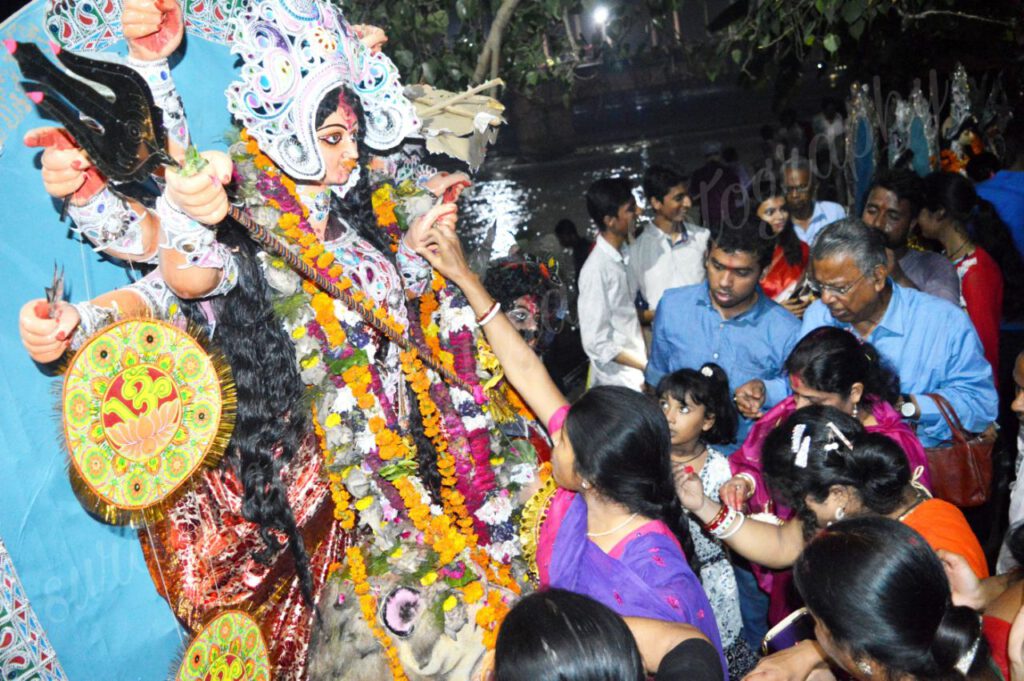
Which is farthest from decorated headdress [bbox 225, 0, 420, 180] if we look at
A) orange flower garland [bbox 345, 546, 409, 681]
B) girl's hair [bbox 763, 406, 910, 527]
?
girl's hair [bbox 763, 406, 910, 527]

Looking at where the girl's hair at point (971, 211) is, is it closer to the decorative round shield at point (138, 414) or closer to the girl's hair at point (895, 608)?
the girl's hair at point (895, 608)

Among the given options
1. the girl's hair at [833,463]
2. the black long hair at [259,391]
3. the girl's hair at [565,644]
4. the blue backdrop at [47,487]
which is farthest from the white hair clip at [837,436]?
the blue backdrop at [47,487]

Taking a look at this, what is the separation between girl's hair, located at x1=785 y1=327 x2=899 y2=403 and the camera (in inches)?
121

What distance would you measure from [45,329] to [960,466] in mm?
3066

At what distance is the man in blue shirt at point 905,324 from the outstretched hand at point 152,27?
8.08 feet

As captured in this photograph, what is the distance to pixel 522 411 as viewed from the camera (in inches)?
122

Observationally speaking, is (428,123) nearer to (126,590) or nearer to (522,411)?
(522,411)

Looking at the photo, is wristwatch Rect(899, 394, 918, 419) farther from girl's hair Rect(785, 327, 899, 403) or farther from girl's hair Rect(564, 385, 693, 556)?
girl's hair Rect(564, 385, 693, 556)

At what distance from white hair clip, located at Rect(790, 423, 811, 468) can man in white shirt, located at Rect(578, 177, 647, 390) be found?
2.01 meters

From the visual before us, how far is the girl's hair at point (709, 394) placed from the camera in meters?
3.38

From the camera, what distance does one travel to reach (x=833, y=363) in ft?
10.1

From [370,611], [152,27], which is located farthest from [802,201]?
[152,27]

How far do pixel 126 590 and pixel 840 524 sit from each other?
68.8 inches

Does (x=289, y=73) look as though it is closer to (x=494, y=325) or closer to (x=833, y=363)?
(x=494, y=325)
